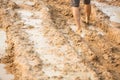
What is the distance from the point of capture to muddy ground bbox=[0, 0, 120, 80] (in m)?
4.50

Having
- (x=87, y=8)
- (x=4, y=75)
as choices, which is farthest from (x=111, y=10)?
(x=4, y=75)

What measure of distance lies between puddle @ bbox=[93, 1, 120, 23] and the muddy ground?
0.41 feet

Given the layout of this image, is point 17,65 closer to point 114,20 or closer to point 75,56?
point 75,56

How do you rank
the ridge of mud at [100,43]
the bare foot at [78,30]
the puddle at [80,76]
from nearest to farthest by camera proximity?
the puddle at [80,76] → the ridge of mud at [100,43] → the bare foot at [78,30]

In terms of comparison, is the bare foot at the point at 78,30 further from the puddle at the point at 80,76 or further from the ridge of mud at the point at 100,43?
the puddle at the point at 80,76

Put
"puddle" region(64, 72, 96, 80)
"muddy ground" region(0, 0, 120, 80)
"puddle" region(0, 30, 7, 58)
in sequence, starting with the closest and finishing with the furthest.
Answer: "puddle" region(64, 72, 96, 80) < "muddy ground" region(0, 0, 120, 80) < "puddle" region(0, 30, 7, 58)

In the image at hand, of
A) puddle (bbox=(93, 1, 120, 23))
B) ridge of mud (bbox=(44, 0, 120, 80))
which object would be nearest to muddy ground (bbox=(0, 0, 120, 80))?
ridge of mud (bbox=(44, 0, 120, 80))

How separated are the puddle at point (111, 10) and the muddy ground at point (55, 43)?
0.12 meters

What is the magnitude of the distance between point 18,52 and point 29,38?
1.81 ft

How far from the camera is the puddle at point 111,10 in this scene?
21.8ft

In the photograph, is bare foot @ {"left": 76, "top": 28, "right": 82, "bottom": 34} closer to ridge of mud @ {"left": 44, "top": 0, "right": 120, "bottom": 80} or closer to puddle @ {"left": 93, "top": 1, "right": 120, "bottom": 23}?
ridge of mud @ {"left": 44, "top": 0, "right": 120, "bottom": 80}

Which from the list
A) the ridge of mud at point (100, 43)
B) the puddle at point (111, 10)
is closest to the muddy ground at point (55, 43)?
the ridge of mud at point (100, 43)

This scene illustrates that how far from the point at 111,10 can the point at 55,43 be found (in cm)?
231

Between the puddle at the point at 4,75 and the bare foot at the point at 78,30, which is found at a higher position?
the bare foot at the point at 78,30
